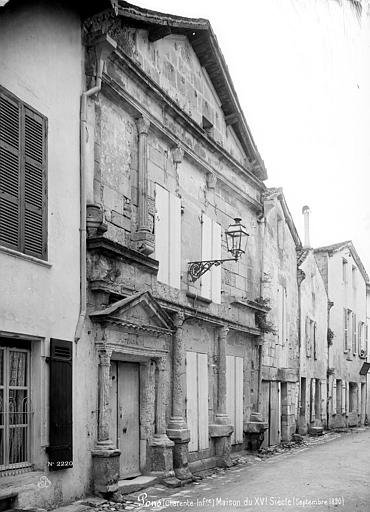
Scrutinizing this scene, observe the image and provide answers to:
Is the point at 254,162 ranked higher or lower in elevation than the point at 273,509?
higher

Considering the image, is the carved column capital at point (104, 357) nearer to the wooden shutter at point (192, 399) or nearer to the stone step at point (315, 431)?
the wooden shutter at point (192, 399)

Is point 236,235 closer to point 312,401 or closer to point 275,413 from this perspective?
point 275,413

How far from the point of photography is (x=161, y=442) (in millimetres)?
11195

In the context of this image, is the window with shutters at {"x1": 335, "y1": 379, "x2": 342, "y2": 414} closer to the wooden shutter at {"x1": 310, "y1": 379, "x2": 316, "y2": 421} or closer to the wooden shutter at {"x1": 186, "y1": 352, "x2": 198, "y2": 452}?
the wooden shutter at {"x1": 310, "y1": 379, "x2": 316, "y2": 421}

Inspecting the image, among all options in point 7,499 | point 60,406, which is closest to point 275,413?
point 60,406

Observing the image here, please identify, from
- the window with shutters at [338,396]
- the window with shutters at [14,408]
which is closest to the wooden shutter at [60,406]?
the window with shutters at [14,408]

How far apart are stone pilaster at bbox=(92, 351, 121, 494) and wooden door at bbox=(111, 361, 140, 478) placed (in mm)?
676

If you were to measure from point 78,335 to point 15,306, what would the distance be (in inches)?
57.1

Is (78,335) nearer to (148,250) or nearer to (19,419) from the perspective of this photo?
(19,419)

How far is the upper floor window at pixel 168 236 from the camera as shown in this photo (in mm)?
11883

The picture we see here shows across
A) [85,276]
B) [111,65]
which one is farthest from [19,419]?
[111,65]

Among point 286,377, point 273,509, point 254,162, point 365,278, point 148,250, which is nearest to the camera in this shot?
point 273,509

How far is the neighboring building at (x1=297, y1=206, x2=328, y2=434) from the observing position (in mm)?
21844

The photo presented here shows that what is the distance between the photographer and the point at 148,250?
11.0m
